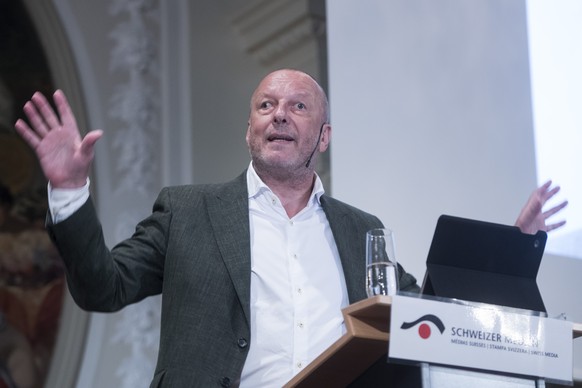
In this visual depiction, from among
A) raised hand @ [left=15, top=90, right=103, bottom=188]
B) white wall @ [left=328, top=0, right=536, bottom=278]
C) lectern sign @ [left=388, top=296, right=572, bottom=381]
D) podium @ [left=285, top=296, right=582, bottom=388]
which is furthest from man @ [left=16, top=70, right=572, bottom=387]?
white wall @ [left=328, top=0, right=536, bottom=278]

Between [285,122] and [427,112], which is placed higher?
[427,112]

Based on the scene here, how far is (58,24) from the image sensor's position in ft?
19.8

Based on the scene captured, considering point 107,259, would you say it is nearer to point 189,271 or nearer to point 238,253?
point 189,271

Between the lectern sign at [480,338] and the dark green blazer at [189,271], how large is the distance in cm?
60

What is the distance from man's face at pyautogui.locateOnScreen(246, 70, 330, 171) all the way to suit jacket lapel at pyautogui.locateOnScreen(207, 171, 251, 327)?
12 centimetres

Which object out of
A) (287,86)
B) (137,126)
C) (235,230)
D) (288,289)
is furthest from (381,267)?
(137,126)

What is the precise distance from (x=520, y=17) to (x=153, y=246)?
2.27 m

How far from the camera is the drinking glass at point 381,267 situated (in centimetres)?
230

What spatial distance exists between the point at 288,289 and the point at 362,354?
1.75ft

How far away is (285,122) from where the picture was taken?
2939mm

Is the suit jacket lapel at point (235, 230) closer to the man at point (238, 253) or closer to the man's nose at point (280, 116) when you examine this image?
the man at point (238, 253)

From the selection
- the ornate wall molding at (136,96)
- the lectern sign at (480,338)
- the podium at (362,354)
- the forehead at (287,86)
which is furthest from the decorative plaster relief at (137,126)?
the lectern sign at (480,338)

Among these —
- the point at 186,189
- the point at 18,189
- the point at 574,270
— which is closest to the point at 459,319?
the point at 186,189

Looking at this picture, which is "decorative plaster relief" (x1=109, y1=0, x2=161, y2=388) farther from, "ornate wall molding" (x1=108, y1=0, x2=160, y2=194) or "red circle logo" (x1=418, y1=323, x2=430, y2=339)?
"red circle logo" (x1=418, y1=323, x2=430, y2=339)
